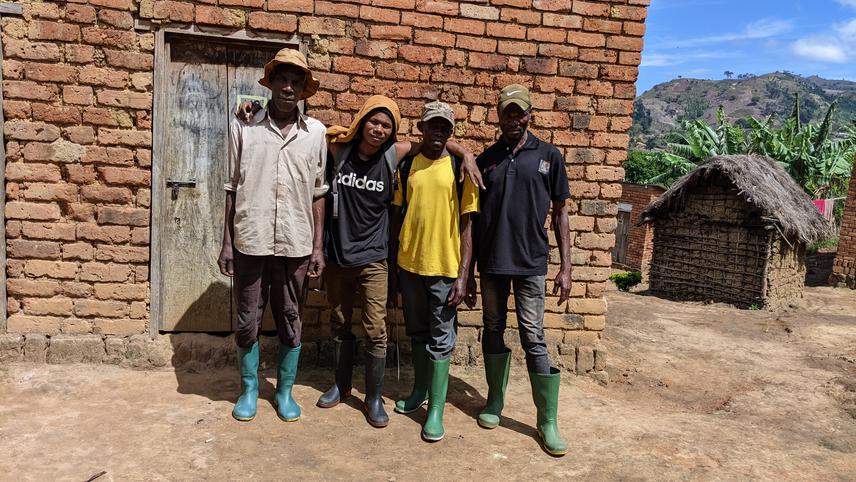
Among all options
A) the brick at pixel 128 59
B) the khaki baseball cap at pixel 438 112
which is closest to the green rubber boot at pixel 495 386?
the khaki baseball cap at pixel 438 112

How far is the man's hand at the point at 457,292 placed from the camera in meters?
3.12

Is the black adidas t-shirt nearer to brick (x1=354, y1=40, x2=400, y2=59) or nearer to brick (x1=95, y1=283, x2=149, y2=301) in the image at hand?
brick (x1=354, y1=40, x2=400, y2=59)

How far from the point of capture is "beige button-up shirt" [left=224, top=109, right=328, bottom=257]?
10.1 feet

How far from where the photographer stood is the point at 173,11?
371 centimetres

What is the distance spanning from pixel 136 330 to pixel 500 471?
2.61 metres

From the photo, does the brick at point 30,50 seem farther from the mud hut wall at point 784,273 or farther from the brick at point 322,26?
the mud hut wall at point 784,273

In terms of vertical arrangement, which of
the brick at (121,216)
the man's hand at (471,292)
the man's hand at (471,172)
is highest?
the man's hand at (471,172)

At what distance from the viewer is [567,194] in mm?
3188

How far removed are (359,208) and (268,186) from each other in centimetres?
49

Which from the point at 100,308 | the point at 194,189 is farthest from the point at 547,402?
the point at 100,308

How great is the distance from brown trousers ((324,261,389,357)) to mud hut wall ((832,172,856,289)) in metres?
12.9

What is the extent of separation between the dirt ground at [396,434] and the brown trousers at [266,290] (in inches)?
19.9

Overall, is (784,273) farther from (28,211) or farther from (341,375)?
(28,211)

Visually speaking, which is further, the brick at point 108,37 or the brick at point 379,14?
the brick at point 379,14
